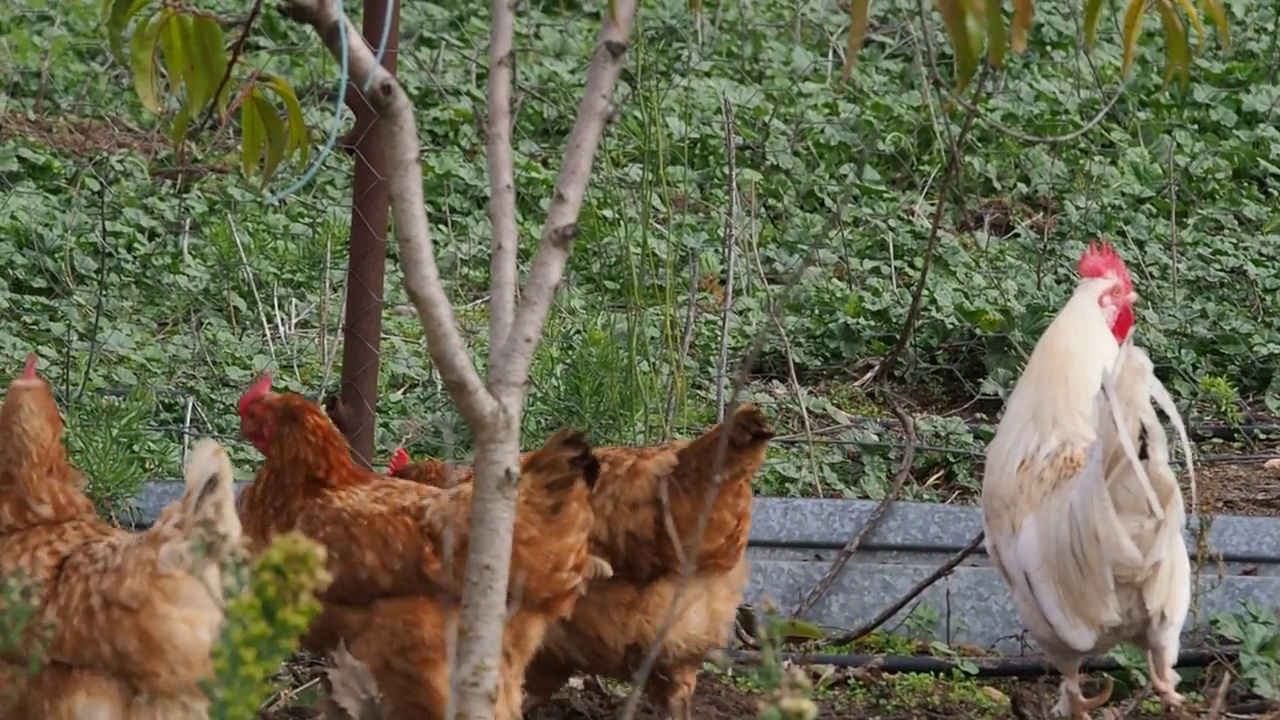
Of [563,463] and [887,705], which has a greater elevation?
[563,463]

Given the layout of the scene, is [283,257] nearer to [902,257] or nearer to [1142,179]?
[902,257]

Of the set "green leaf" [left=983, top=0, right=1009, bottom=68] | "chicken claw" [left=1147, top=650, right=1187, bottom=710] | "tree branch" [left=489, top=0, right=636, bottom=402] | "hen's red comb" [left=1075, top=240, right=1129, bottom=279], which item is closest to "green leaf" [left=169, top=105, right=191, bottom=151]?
"tree branch" [left=489, top=0, right=636, bottom=402]

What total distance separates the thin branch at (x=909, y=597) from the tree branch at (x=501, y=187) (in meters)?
2.13

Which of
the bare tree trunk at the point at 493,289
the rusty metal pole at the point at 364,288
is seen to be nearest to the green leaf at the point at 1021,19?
the bare tree trunk at the point at 493,289

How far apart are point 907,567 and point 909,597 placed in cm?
20

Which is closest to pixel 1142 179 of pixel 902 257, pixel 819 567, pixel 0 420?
pixel 902 257

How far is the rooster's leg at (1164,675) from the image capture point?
3852mm

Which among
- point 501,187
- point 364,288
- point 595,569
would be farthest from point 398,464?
point 501,187

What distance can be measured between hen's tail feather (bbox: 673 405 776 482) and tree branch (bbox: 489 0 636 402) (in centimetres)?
127

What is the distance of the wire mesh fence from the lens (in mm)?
5332

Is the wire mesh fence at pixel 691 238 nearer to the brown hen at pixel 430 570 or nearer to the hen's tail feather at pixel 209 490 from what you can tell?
the brown hen at pixel 430 570

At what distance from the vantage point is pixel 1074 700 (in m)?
3.94

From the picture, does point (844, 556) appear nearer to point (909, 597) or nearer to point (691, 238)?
point (909, 597)

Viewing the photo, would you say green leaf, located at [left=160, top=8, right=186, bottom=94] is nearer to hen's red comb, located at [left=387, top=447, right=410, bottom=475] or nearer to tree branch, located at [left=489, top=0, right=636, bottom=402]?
tree branch, located at [left=489, top=0, right=636, bottom=402]
